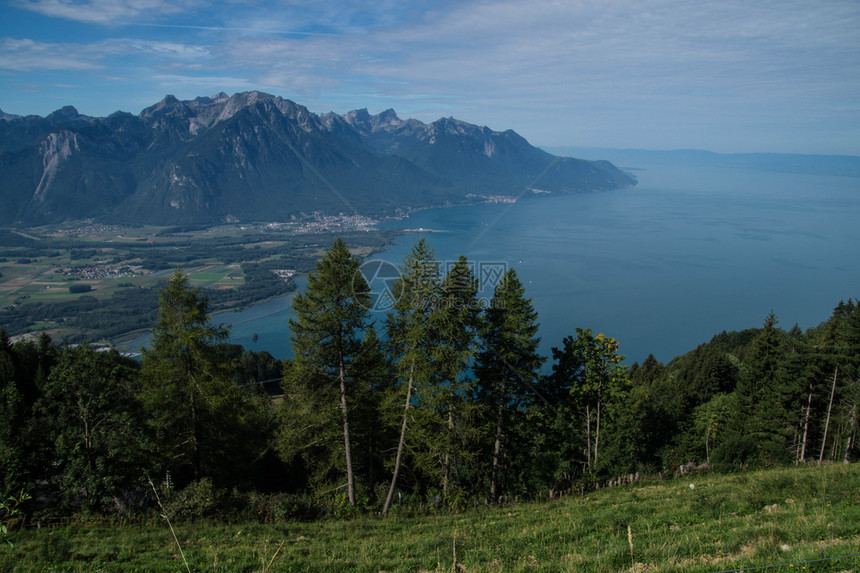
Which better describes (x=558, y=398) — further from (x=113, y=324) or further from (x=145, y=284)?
(x=145, y=284)

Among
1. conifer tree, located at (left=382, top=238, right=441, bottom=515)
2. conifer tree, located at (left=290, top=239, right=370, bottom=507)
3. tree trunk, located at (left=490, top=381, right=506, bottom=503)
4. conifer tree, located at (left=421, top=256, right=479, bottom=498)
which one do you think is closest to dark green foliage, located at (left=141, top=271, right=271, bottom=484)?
conifer tree, located at (left=290, top=239, right=370, bottom=507)

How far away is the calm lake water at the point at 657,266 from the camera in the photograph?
201 feet

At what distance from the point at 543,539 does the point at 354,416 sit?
6.47 meters

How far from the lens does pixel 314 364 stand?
444 inches

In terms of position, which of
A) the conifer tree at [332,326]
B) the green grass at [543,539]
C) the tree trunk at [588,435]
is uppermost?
the conifer tree at [332,326]

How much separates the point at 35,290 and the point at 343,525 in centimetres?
10070

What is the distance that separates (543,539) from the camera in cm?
693

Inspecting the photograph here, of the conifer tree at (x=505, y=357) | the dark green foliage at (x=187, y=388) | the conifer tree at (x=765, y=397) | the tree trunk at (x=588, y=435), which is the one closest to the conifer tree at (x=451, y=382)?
the conifer tree at (x=505, y=357)

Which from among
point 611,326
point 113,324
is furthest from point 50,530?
point 113,324

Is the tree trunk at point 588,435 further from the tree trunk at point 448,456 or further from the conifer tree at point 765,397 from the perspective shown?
the conifer tree at point 765,397

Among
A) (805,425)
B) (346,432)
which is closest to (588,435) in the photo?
(346,432)

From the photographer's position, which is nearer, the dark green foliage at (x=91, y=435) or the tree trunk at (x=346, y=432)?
the dark green foliage at (x=91, y=435)

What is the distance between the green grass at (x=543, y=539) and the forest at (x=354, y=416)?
1.41m

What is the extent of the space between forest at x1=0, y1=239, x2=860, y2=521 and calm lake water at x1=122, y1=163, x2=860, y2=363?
27.7 metres
